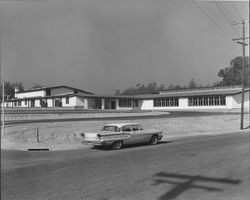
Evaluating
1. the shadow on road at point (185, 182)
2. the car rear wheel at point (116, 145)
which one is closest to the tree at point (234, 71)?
the shadow on road at point (185, 182)

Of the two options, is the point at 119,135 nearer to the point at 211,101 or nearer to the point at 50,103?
the point at 50,103

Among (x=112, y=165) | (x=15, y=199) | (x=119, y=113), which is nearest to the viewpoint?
(x=15, y=199)

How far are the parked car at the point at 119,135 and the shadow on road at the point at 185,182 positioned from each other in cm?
115

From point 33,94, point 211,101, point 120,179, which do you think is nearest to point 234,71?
point 211,101

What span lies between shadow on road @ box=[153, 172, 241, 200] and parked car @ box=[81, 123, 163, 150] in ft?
3.78

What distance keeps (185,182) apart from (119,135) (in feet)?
6.50

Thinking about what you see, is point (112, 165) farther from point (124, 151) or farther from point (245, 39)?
point (245, 39)

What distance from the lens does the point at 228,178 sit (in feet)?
17.5

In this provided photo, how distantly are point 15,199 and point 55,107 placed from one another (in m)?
1.38

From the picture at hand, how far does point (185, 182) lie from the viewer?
445cm

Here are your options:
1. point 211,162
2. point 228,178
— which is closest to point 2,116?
point 228,178

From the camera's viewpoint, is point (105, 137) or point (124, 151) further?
point (124, 151)

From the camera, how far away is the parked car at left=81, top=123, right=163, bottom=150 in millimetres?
4816

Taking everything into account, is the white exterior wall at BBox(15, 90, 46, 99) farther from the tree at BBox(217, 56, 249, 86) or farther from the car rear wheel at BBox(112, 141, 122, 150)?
the car rear wheel at BBox(112, 141, 122, 150)
